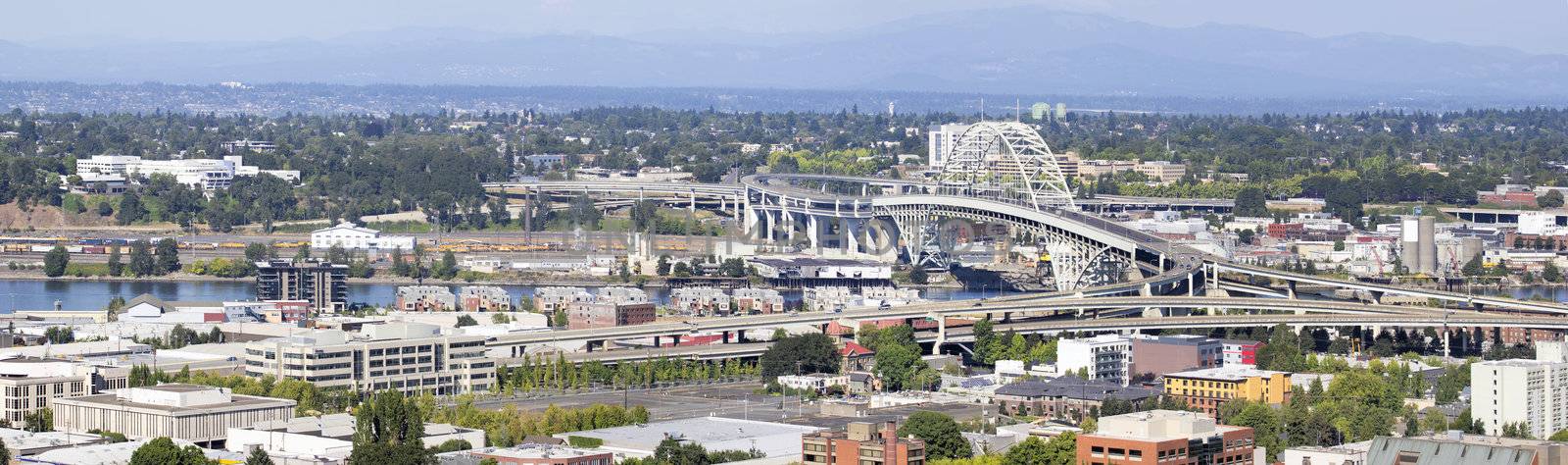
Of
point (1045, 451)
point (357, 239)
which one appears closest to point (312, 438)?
point (1045, 451)

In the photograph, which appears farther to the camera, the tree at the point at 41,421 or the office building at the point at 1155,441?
the tree at the point at 41,421

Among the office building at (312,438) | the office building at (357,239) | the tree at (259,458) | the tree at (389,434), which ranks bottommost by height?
the office building at (357,239)

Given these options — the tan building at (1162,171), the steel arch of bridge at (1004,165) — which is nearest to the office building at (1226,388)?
the steel arch of bridge at (1004,165)

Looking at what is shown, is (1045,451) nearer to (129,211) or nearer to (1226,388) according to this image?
(1226,388)

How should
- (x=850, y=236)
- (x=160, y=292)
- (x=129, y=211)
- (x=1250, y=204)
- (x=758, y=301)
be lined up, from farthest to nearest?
(x=1250, y=204), (x=129, y=211), (x=850, y=236), (x=160, y=292), (x=758, y=301)

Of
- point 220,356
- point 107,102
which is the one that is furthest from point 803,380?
point 107,102

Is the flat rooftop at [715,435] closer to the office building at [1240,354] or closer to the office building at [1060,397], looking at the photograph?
the office building at [1060,397]
